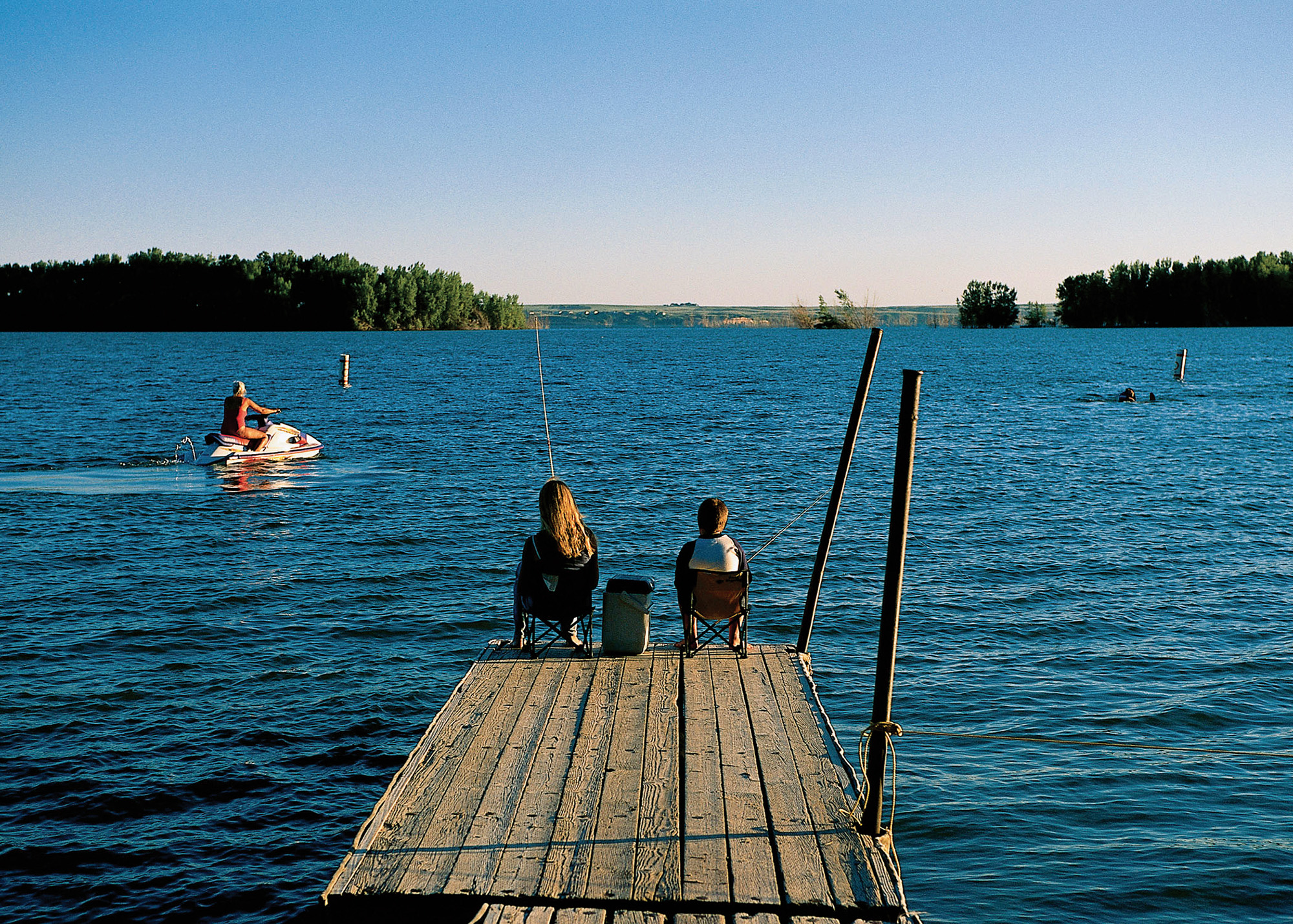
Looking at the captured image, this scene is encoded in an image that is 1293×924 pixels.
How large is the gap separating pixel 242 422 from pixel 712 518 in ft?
69.6

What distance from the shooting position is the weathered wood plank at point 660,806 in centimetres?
512

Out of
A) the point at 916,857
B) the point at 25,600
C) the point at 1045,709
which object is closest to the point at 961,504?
the point at 1045,709

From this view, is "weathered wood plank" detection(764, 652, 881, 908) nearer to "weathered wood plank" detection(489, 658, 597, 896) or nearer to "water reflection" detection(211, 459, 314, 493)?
"weathered wood plank" detection(489, 658, 597, 896)

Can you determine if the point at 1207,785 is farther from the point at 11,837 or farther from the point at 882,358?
the point at 882,358

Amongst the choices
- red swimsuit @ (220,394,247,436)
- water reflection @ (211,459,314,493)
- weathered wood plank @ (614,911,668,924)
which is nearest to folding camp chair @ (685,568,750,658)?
weathered wood plank @ (614,911,668,924)

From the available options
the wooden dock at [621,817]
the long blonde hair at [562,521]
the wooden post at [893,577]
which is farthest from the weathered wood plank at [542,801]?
the wooden post at [893,577]

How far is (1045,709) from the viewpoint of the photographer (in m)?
10.8

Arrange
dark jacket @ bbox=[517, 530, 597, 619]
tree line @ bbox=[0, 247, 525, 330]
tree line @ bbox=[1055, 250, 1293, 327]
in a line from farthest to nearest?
tree line @ bbox=[1055, 250, 1293, 327] → tree line @ bbox=[0, 247, 525, 330] → dark jacket @ bbox=[517, 530, 597, 619]

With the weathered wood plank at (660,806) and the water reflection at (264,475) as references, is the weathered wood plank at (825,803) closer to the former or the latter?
the weathered wood plank at (660,806)

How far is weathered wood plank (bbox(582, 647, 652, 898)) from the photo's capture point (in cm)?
514

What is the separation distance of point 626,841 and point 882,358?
10438cm

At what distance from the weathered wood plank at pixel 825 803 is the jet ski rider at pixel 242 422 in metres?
21.6

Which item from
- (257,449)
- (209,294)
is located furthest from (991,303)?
(257,449)

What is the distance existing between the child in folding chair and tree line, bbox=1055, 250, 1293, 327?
171 metres
